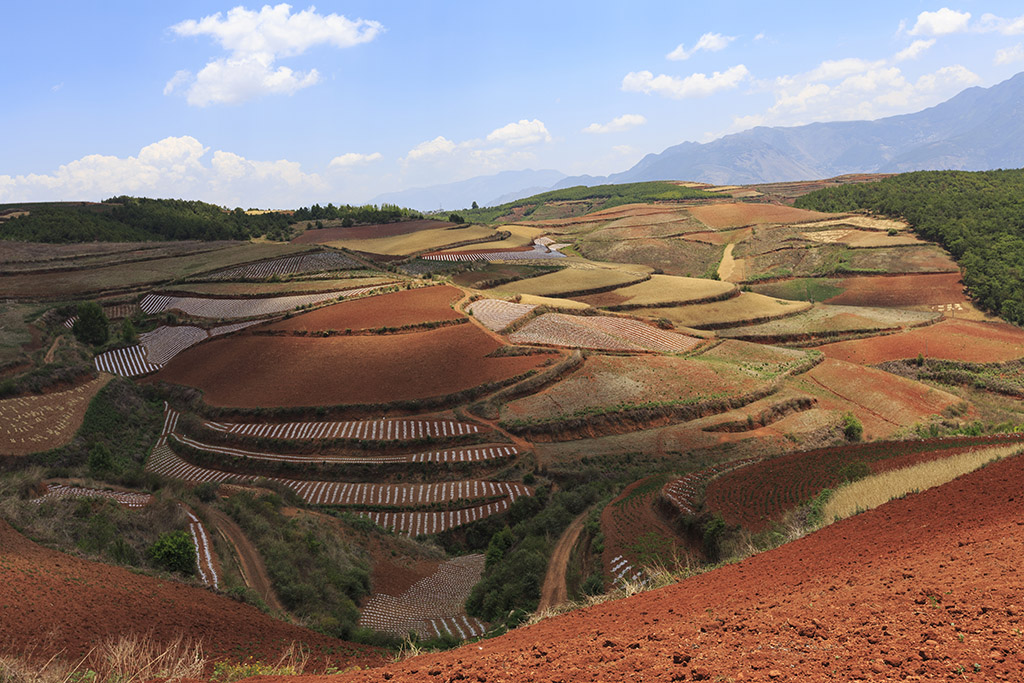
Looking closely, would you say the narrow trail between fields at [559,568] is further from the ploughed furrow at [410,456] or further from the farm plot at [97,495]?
the farm plot at [97,495]

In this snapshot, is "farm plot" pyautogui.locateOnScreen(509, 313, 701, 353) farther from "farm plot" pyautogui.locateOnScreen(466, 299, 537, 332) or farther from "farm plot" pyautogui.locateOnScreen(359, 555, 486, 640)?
"farm plot" pyautogui.locateOnScreen(359, 555, 486, 640)

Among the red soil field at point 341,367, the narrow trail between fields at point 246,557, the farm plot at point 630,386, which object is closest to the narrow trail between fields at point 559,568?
the narrow trail between fields at point 246,557

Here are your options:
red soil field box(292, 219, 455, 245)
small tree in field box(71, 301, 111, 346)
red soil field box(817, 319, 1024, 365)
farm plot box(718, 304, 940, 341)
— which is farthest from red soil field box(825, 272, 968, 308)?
red soil field box(292, 219, 455, 245)

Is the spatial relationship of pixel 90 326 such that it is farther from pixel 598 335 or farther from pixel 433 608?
pixel 433 608

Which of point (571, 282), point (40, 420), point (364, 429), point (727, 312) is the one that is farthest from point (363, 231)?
point (364, 429)

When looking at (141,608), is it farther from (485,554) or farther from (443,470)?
(443,470)

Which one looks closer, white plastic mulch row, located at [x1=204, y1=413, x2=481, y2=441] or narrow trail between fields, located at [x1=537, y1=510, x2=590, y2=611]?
narrow trail between fields, located at [x1=537, y1=510, x2=590, y2=611]
